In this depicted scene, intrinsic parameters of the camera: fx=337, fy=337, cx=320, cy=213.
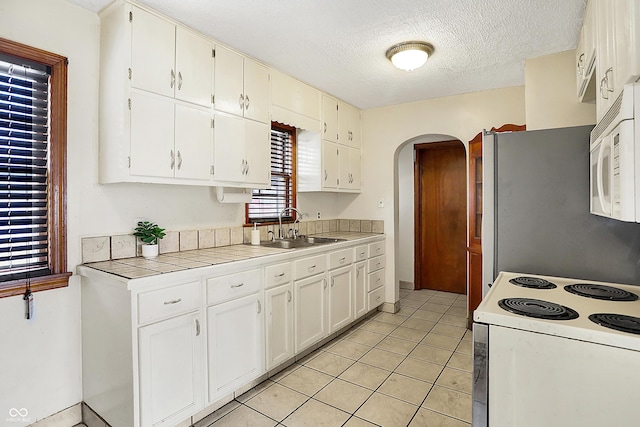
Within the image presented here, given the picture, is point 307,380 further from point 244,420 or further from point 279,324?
point 244,420

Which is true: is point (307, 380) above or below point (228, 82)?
below

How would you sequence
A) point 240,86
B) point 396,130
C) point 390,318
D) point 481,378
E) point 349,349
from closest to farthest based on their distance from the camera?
1. point 481,378
2. point 240,86
3. point 349,349
4. point 390,318
5. point 396,130

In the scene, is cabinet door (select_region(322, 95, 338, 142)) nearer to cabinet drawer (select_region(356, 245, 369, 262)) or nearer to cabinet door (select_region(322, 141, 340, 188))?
cabinet door (select_region(322, 141, 340, 188))

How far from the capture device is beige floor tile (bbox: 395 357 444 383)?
8.43 ft

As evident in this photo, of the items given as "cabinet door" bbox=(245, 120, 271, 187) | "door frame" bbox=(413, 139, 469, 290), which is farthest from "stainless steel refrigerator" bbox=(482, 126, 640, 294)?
"door frame" bbox=(413, 139, 469, 290)

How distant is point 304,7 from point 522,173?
1.65 metres

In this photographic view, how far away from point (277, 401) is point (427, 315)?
2.36 meters

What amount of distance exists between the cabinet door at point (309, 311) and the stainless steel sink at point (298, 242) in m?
0.41

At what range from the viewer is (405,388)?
241 centimetres

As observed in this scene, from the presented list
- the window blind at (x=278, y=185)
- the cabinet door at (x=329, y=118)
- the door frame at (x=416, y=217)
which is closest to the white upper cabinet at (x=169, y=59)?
the window blind at (x=278, y=185)

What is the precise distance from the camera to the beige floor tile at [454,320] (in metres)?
3.70

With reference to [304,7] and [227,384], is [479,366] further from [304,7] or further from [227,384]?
[304,7]

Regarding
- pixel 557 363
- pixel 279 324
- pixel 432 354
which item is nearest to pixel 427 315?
pixel 432 354

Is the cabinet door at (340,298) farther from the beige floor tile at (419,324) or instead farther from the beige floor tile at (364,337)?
the beige floor tile at (419,324)
